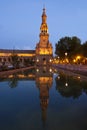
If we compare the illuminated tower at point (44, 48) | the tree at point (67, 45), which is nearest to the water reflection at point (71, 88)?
the tree at point (67, 45)

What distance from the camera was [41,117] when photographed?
31.6 feet

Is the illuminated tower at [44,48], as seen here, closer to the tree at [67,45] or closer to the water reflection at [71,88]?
the tree at [67,45]

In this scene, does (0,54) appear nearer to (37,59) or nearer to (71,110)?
(37,59)

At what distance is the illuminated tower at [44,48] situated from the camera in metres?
138

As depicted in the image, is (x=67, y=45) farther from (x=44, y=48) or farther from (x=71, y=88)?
(x=71, y=88)

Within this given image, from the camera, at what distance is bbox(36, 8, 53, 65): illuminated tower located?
13750 cm

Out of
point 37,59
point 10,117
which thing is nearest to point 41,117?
point 10,117

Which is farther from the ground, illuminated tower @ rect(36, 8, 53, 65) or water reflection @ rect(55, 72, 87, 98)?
illuminated tower @ rect(36, 8, 53, 65)

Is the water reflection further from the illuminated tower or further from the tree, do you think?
the illuminated tower

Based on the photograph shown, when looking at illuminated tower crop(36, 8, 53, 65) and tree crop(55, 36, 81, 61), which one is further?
illuminated tower crop(36, 8, 53, 65)

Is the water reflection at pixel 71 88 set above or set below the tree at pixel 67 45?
below

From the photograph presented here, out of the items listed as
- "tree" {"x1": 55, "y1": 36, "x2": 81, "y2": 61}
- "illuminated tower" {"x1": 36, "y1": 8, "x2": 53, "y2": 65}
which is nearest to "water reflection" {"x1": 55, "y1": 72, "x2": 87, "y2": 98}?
"tree" {"x1": 55, "y1": 36, "x2": 81, "y2": 61}

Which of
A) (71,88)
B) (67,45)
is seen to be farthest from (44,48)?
(71,88)

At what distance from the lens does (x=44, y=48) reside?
140m
